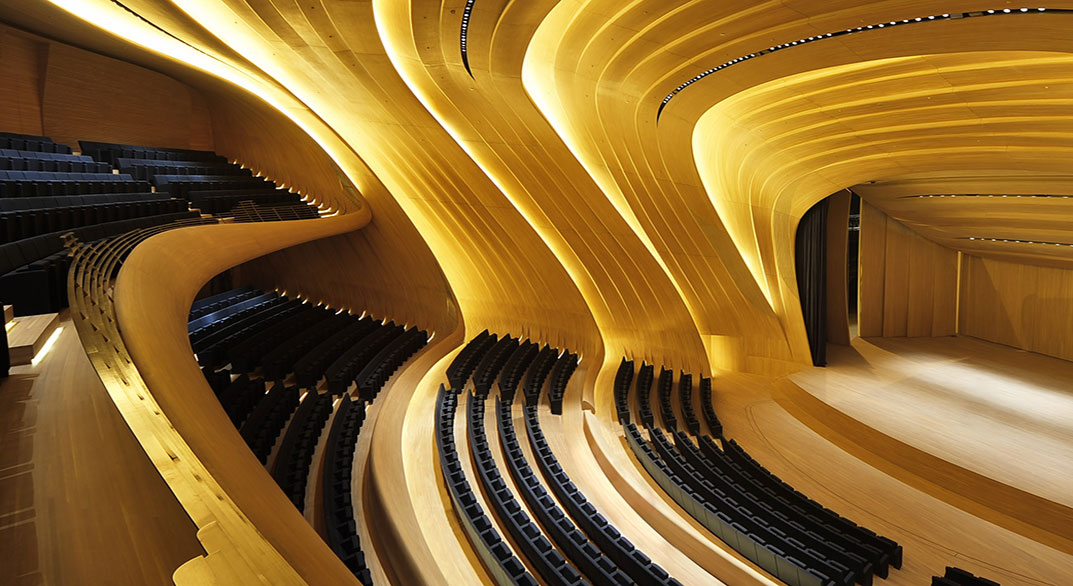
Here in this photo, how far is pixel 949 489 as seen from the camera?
5.16 m

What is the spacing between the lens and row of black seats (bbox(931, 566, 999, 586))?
129 inches

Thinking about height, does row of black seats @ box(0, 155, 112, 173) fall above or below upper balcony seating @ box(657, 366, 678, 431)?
above

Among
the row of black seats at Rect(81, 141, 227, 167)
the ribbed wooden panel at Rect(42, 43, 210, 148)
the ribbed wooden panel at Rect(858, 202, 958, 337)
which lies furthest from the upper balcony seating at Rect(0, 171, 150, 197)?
the ribbed wooden panel at Rect(858, 202, 958, 337)

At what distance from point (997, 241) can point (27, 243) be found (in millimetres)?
11947

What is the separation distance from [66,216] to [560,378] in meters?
5.07

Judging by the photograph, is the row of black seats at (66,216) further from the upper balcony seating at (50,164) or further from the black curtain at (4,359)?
the black curtain at (4,359)

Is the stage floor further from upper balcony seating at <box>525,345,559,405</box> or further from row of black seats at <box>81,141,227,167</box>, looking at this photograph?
row of black seats at <box>81,141,227,167</box>

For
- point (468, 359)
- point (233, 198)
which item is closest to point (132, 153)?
point (233, 198)

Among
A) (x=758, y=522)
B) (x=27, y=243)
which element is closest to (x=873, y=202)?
(x=758, y=522)

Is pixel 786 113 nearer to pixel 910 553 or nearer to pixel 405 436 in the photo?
pixel 910 553

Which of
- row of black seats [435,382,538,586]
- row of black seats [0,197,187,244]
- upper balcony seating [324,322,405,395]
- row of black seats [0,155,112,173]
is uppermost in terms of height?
row of black seats [0,155,112,173]

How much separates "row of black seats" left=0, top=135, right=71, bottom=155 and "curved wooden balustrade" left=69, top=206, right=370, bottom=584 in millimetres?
4793

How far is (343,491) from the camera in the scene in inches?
140

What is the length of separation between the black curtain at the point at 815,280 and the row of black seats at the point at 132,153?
10.4 m
